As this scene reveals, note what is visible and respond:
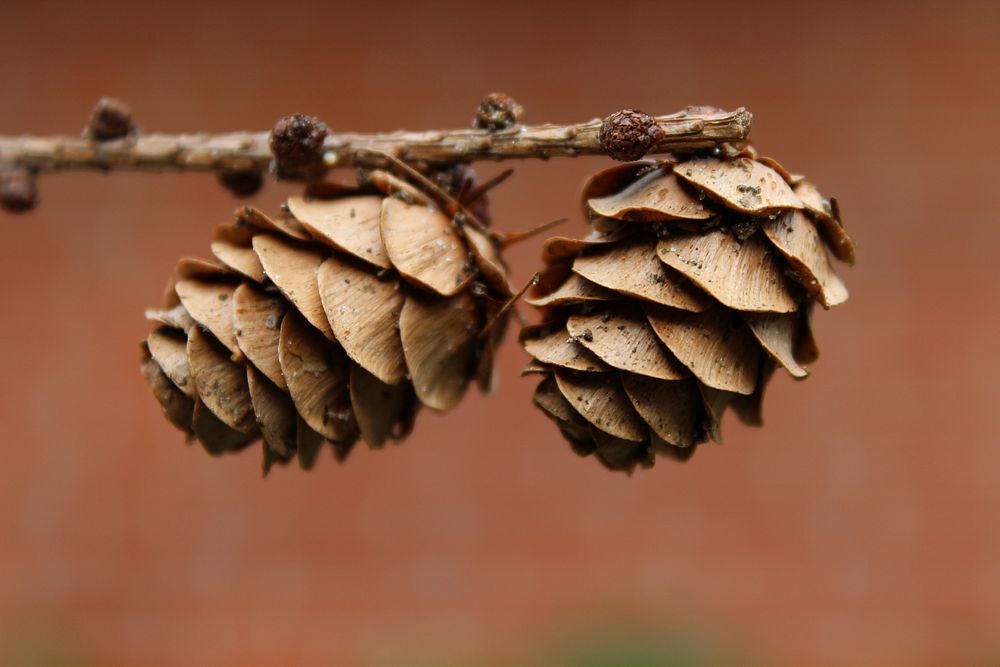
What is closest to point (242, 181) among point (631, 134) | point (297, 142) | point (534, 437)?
point (297, 142)

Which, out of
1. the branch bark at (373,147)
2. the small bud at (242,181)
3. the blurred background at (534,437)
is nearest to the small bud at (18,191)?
the branch bark at (373,147)

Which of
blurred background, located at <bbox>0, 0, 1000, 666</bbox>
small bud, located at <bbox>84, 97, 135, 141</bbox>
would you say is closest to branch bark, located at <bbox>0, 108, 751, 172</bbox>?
small bud, located at <bbox>84, 97, 135, 141</bbox>

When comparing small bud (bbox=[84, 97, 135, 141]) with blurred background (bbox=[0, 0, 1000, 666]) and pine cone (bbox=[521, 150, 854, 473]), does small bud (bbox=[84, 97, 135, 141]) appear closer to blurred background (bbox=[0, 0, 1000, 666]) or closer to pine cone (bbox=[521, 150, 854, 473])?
pine cone (bbox=[521, 150, 854, 473])

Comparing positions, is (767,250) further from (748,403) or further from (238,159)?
(238,159)

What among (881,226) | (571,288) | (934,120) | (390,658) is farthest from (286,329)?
(934,120)

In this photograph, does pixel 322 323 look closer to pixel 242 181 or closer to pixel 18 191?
pixel 242 181

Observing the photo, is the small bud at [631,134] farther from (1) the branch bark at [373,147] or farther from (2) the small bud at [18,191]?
(2) the small bud at [18,191]
